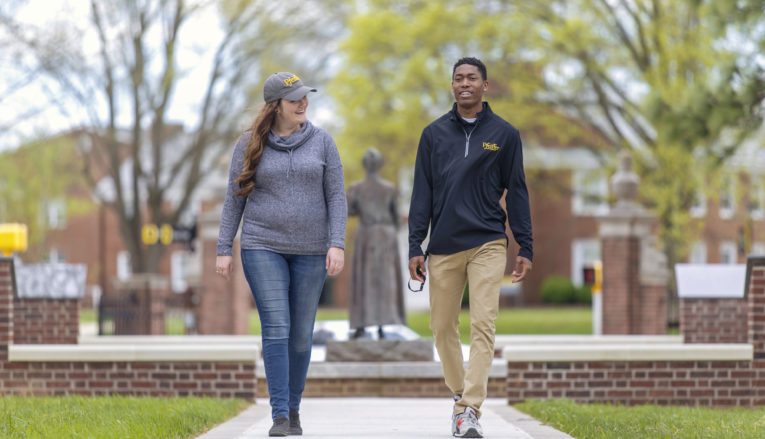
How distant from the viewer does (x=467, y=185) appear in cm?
787

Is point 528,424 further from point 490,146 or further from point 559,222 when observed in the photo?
point 559,222

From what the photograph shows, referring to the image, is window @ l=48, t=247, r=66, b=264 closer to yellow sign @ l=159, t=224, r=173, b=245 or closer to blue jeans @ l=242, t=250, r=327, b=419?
yellow sign @ l=159, t=224, r=173, b=245

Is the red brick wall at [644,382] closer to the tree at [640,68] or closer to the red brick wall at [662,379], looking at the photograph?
the red brick wall at [662,379]

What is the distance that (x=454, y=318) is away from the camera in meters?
8.02

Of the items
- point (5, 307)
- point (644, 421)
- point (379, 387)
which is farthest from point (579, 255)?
point (644, 421)

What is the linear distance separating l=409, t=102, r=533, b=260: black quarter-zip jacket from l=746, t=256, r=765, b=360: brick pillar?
4.15 m

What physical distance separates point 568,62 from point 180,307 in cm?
1072

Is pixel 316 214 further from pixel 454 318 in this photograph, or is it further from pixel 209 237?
pixel 209 237

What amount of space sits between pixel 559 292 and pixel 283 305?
44826mm

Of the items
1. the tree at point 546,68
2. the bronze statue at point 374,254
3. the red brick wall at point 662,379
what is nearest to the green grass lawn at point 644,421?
the red brick wall at point 662,379

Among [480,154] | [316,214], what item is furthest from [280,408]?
[480,154]

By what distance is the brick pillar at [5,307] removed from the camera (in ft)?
38.9

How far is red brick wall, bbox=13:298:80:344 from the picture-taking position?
14.3 metres

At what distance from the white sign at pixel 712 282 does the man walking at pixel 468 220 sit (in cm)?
615
